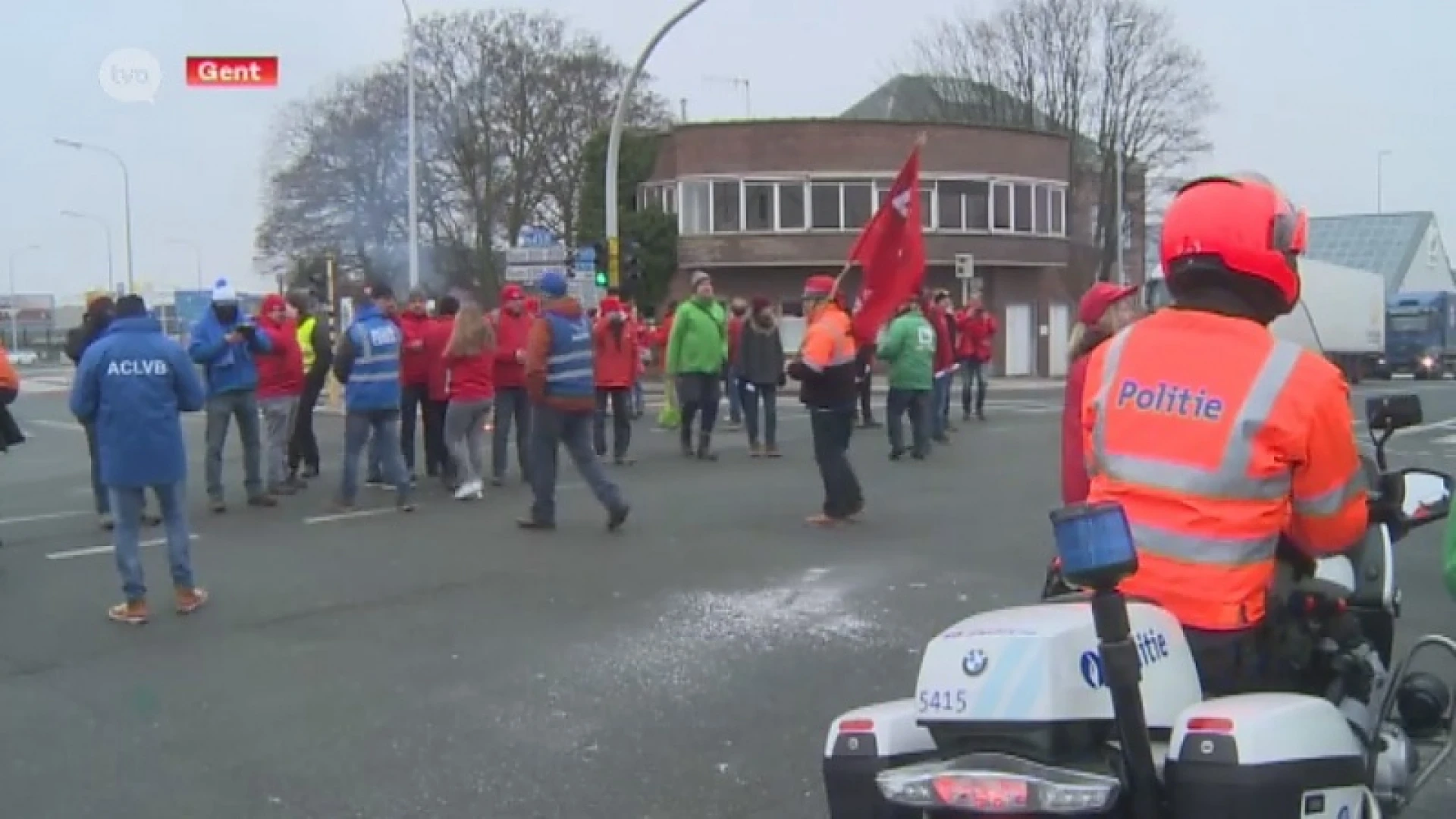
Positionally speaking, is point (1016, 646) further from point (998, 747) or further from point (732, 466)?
point (732, 466)

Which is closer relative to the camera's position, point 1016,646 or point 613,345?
point 1016,646

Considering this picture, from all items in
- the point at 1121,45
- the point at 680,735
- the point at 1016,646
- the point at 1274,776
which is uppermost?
the point at 1121,45

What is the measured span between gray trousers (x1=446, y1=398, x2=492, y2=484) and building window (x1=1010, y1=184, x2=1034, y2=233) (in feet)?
119

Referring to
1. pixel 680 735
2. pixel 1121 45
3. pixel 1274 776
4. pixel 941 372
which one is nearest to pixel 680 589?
pixel 680 735

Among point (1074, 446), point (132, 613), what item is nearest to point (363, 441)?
point (132, 613)

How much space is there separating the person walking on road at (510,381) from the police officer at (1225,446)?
34.4 feet

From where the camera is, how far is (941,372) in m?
18.0

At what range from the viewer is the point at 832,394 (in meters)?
10.7

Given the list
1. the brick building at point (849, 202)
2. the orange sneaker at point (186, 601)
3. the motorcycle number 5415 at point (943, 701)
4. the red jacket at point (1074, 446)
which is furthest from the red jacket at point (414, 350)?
the brick building at point (849, 202)

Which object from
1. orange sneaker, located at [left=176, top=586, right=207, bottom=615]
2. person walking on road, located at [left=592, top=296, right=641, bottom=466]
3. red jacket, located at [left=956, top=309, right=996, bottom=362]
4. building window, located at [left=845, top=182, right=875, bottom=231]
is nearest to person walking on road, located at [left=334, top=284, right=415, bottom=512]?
person walking on road, located at [left=592, top=296, right=641, bottom=466]

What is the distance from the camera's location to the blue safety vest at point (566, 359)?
10.6m

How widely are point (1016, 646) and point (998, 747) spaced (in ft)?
0.64

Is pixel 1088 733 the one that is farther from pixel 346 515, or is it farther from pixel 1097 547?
pixel 346 515

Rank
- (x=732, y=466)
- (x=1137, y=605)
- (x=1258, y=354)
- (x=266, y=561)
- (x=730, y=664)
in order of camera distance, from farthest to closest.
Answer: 1. (x=732, y=466)
2. (x=266, y=561)
3. (x=730, y=664)
4. (x=1258, y=354)
5. (x=1137, y=605)
